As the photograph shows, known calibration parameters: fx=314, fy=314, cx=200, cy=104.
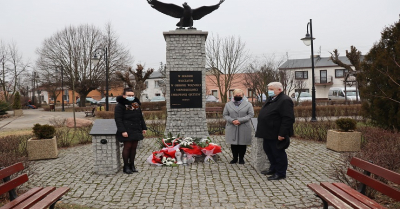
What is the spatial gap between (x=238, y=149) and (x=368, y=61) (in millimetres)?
6543

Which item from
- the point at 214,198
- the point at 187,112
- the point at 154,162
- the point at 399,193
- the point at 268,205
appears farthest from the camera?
the point at 187,112

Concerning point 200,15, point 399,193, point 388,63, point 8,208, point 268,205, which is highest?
point 200,15

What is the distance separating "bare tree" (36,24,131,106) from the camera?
36.0 m

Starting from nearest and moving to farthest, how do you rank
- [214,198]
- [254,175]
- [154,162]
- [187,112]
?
[214,198]
[254,175]
[154,162]
[187,112]

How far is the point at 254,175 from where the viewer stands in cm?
596

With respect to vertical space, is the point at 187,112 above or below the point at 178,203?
above

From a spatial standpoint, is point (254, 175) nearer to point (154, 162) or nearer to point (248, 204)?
point (248, 204)

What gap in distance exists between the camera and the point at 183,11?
353 inches

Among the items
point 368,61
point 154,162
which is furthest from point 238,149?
point 368,61

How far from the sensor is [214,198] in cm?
467

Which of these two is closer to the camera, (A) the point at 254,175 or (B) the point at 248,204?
(B) the point at 248,204

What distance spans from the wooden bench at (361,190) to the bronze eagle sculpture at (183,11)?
6.27m

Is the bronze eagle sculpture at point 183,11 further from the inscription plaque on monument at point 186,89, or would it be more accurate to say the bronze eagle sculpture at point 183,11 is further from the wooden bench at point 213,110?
the wooden bench at point 213,110

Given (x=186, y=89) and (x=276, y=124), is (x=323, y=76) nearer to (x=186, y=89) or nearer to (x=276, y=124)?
(x=186, y=89)
